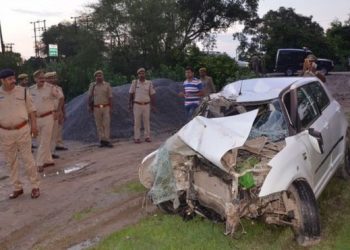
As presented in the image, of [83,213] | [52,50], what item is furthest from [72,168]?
[52,50]

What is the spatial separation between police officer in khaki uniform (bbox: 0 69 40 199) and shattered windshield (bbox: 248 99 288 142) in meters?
3.31

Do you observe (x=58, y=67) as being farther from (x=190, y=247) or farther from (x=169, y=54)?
(x=190, y=247)

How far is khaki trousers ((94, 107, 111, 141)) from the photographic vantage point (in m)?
12.0

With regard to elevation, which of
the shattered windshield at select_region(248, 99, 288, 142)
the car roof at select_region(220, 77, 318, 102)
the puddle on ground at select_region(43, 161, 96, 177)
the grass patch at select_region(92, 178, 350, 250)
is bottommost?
the puddle on ground at select_region(43, 161, 96, 177)

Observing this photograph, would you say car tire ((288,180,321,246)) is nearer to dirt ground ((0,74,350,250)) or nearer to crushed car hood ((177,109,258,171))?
crushed car hood ((177,109,258,171))

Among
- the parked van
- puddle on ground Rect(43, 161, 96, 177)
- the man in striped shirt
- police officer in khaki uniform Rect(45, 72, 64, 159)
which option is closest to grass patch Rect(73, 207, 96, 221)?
puddle on ground Rect(43, 161, 96, 177)

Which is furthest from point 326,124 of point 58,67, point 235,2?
point 235,2

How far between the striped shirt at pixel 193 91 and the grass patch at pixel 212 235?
231 inches

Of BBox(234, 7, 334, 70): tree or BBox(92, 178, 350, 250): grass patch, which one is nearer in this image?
BBox(92, 178, 350, 250): grass patch

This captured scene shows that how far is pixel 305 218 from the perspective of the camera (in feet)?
16.2

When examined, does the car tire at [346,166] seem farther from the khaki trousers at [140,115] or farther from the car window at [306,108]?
the khaki trousers at [140,115]

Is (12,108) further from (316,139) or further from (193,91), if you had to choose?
(193,91)

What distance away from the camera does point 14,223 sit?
636cm

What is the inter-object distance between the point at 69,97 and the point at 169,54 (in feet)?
27.4
